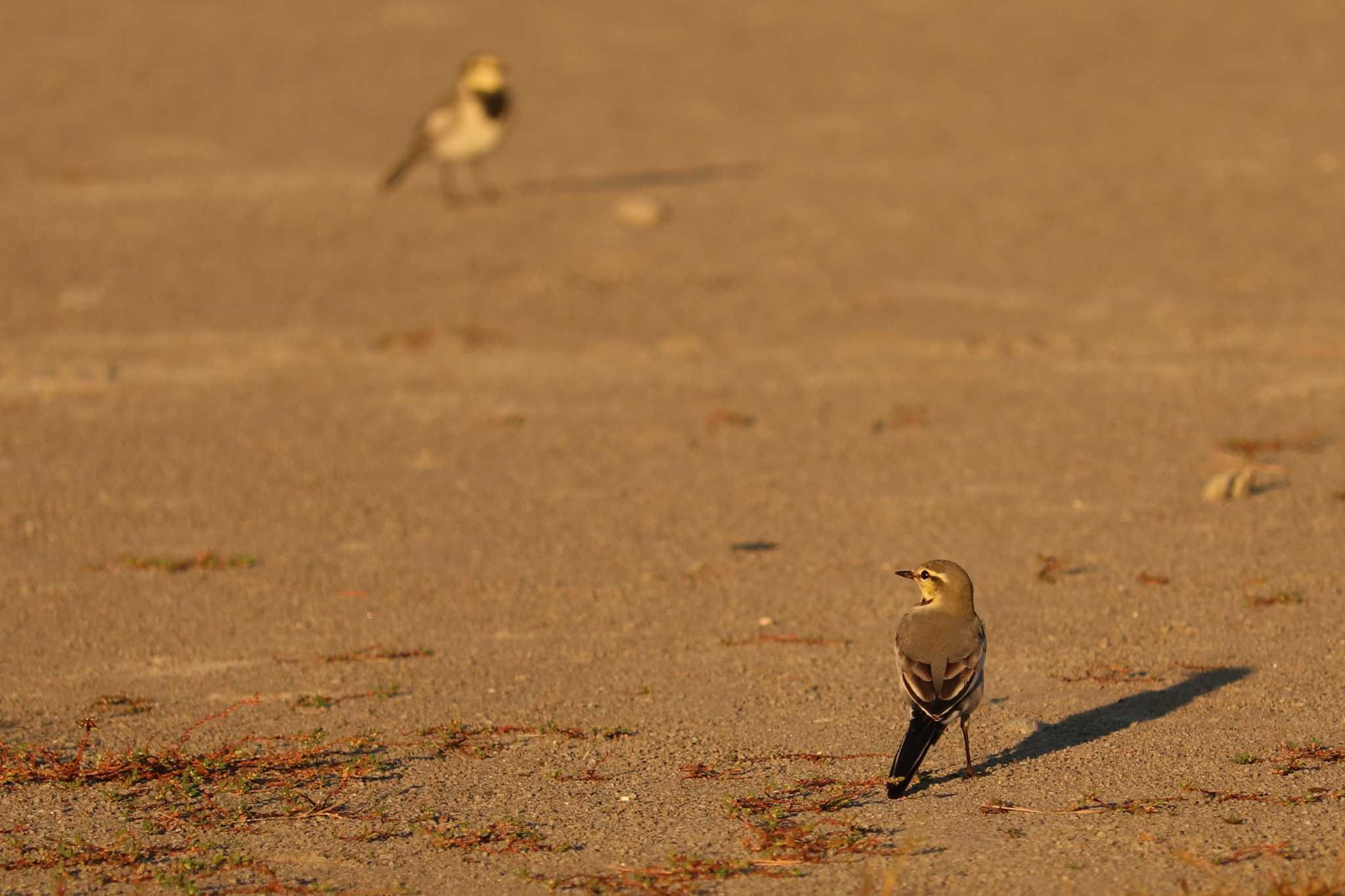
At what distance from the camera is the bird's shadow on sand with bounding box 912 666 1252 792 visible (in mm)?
6035

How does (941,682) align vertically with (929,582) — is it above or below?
below

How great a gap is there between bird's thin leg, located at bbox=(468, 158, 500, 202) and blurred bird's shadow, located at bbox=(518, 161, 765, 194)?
0.27 meters

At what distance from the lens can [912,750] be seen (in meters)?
5.47

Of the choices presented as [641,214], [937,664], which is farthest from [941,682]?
[641,214]

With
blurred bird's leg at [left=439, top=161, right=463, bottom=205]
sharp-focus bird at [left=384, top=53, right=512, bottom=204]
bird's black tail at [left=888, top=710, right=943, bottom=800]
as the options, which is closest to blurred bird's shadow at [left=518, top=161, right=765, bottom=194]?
sharp-focus bird at [left=384, top=53, right=512, bottom=204]

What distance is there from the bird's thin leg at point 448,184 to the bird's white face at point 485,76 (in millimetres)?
761

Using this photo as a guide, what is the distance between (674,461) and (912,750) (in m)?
4.43

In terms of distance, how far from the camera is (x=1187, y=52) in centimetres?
2084

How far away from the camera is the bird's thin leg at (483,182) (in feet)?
53.9

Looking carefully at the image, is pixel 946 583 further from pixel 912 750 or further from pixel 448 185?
pixel 448 185

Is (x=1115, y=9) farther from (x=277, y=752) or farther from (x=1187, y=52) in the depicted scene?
(x=277, y=752)

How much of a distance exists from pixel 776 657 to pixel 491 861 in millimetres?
2114

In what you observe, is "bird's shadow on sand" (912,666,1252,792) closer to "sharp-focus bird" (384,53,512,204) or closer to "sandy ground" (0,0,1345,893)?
"sandy ground" (0,0,1345,893)

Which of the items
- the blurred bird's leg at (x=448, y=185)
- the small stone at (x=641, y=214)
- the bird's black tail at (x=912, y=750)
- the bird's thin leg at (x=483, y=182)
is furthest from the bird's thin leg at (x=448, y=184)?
the bird's black tail at (x=912, y=750)
